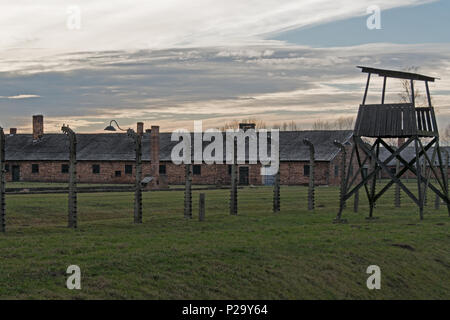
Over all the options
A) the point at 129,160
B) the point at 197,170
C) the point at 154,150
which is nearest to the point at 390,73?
the point at 154,150

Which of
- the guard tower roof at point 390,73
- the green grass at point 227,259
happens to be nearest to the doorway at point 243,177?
the guard tower roof at point 390,73

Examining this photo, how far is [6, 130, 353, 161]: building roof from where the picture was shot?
6775 cm

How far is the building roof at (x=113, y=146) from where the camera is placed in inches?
2667

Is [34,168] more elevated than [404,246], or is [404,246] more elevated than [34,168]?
[34,168]

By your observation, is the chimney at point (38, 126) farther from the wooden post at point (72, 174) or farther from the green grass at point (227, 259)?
the wooden post at point (72, 174)

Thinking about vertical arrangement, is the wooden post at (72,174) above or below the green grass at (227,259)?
above

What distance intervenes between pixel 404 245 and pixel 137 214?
356 inches

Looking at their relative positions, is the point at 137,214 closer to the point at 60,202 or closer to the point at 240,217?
the point at 240,217

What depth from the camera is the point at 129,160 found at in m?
68.9

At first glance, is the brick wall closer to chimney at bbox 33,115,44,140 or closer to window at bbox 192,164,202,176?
window at bbox 192,164,202,176

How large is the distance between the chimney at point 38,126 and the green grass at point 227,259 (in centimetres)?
5379

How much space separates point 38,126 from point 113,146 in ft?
36.0

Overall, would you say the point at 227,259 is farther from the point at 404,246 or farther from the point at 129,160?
the point at 129,160
